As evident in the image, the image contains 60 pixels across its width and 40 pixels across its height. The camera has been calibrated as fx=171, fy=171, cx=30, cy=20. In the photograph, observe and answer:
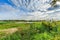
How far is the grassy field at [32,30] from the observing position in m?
2.81

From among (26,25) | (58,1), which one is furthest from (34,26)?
(58,1)

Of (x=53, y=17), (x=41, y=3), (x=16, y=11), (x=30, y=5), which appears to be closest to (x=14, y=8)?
(x=16, y=11)

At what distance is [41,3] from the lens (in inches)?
126

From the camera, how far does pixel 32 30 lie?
291cm

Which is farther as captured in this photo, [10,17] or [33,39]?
[10,17]

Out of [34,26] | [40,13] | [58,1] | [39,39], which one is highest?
[58,1]

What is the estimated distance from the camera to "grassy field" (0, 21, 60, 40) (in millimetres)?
2812

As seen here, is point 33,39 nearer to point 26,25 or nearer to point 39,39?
point 39,39

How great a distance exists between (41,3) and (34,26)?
0.48 metres

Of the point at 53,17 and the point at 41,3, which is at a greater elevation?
the point at 41,3

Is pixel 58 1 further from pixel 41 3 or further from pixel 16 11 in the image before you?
pixel 16 11

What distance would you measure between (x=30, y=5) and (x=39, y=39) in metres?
0.74

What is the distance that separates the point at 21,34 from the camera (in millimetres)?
2850

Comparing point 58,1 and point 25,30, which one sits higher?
point 58,1
